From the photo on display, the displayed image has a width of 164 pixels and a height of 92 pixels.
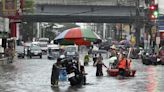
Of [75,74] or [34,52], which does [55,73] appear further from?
[34,52]

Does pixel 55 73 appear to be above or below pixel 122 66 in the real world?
above

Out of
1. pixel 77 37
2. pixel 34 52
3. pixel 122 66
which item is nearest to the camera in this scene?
pixel 77 37

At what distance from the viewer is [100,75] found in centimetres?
3528

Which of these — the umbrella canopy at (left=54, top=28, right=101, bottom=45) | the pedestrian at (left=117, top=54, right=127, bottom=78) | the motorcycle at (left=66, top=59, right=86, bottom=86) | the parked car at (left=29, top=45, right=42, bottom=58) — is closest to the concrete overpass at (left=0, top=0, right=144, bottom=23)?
the parked car at (left=29, top=45, right=42, bottom=58)

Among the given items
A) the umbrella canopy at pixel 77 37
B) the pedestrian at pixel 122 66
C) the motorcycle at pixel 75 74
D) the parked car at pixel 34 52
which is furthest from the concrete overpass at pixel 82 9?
the motorcycle at pixel 75 74

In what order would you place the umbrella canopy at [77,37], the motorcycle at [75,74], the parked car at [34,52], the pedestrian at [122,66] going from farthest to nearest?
the parked car at [34,52], the pedestrian at [122,66], the umbrella canopy at [77,37], the motorcycle at [75,74]

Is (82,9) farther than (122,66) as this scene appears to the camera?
Yes

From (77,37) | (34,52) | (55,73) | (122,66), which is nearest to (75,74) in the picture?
(55,73)

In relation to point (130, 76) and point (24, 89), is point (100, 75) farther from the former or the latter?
point (24, 89)

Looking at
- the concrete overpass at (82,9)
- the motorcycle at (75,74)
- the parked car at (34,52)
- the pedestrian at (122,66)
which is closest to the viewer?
the motorcycle at (75,74)

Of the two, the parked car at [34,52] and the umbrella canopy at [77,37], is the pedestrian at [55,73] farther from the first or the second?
the parked car at [34,52]

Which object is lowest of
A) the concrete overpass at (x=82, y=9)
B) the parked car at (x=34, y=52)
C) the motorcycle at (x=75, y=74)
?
the parked car at (x=34, y=52)

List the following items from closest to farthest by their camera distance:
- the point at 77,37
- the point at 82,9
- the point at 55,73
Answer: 1. the point at 55,73
2. the point at 77,37
3. the point at 82,9

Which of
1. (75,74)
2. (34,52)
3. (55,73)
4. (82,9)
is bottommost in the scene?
(34,52)
